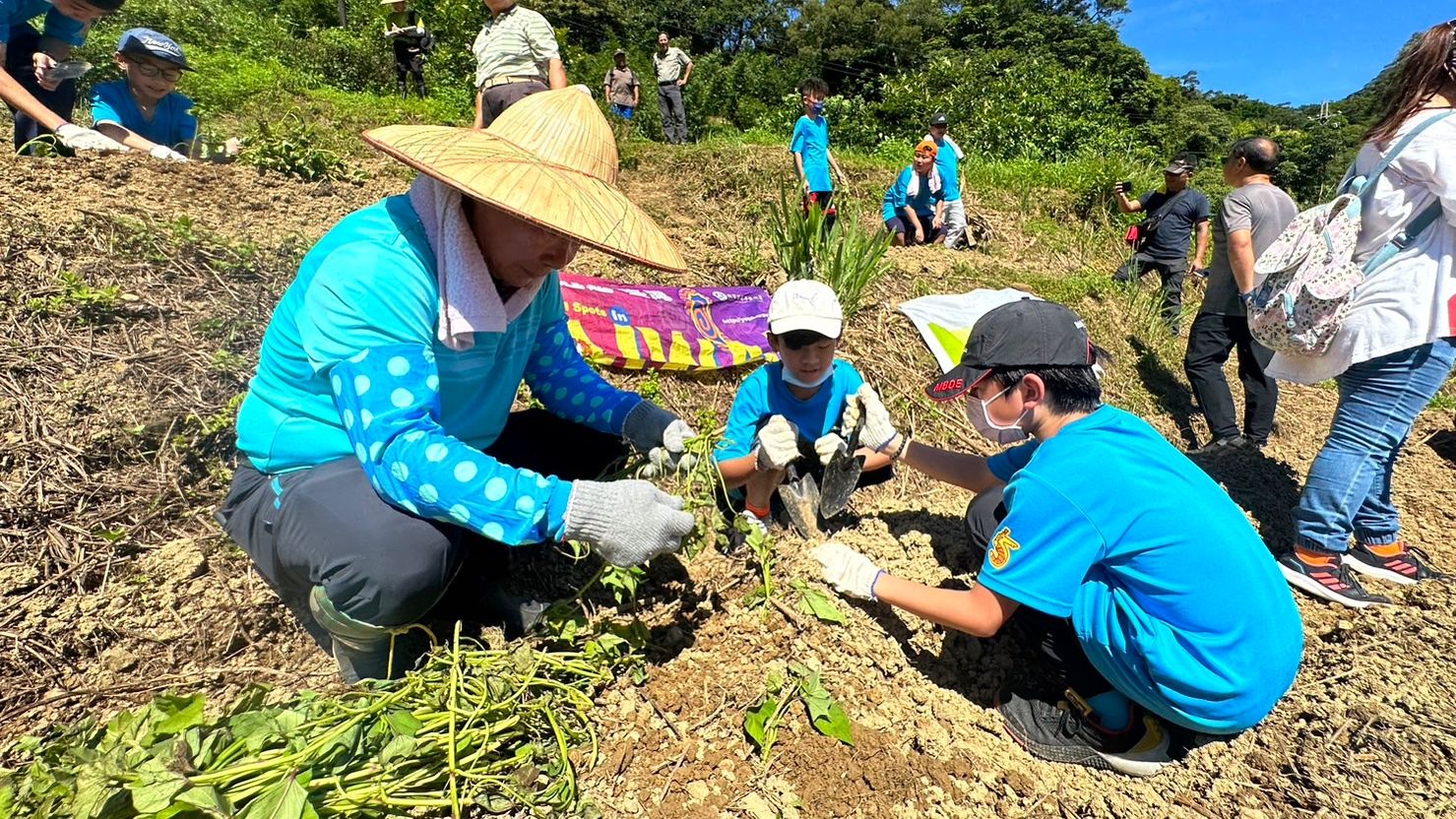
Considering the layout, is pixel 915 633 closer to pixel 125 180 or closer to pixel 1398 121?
pixel 1398 121

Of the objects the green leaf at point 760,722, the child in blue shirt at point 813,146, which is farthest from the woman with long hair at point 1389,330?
the child in blue shirt at point 813,146

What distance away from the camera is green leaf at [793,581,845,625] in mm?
1705

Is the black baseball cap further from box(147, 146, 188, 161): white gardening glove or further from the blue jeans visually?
box(147, 146, 188, 161): white gardening glove

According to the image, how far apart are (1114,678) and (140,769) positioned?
64.8 inches

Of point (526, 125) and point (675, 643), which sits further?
point (675, 643)

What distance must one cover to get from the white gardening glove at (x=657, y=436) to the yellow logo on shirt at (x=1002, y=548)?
2.44ft

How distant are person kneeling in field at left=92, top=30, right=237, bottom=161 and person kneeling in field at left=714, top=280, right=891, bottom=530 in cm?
323

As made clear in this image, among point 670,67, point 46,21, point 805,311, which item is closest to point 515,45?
point 46,21

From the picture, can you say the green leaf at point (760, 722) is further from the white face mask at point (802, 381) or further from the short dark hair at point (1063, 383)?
the white face mask at point (802, 381)

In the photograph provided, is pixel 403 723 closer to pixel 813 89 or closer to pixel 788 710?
pixel 788 710

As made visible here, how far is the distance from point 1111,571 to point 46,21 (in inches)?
189

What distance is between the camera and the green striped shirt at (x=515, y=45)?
4199 millimetres

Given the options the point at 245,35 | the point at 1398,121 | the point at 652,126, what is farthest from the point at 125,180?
the point at 245,35

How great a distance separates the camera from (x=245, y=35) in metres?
11.9
